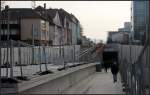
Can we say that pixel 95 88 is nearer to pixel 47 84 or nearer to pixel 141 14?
pixel 47 84

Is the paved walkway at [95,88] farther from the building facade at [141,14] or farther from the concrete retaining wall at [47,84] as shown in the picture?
the building facade at [141,14]

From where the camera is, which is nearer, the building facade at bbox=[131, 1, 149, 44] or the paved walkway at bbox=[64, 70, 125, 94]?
the building facade at bbox=[131, 1, 149, 44]

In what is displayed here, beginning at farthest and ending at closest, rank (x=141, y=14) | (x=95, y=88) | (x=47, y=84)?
(x=95, y=88) < (x=47, y=84) < (x=141, y=14)

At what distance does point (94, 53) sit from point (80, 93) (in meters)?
42.4

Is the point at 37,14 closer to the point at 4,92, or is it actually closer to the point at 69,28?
the point at 69,28

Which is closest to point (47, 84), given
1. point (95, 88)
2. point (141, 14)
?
point (141, 14)

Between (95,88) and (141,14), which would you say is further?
(95,88)

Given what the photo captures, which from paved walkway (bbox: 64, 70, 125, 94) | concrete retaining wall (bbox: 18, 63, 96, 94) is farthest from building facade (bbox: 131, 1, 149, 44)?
paved walkway (bbox: 64, 70, 125, 94)

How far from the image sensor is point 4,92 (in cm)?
1220

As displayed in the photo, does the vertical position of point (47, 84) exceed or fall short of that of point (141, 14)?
it falls short

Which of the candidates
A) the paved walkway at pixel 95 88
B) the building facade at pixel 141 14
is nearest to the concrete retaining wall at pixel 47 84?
the paved walkway at pixel 95 88

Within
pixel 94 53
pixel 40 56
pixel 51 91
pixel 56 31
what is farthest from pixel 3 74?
pixel 56 31

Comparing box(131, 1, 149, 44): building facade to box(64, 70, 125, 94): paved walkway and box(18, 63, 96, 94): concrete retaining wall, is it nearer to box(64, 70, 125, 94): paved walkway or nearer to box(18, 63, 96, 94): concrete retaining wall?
box(18, 63, 96, 94): concrete retaining wall

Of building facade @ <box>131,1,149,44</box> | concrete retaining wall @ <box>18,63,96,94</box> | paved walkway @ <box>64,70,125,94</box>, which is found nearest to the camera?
building facade @ <box>131,1,149,44</box>
